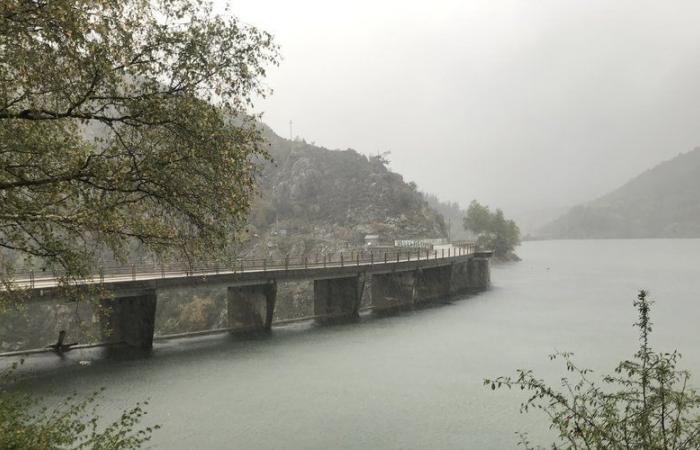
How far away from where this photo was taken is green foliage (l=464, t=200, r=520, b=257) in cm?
16638

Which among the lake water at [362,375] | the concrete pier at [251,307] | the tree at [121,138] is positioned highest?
the tree at [121,138]

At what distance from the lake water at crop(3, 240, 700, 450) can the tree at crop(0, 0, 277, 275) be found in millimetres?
14284

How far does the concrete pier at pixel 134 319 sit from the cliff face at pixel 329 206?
59018 millimetres

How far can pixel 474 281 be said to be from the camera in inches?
3593

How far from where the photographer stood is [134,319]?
42.0 metres

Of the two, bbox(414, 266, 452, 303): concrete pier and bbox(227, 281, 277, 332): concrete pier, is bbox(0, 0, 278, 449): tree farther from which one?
bbox(414, 266, 452, 303): concrete pier

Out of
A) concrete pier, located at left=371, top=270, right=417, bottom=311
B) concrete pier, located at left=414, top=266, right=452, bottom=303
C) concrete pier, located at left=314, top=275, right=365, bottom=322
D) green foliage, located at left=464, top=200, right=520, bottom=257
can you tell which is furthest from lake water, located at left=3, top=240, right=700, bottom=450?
green foliage, located at left=464, top=200, right=520, bottom=257

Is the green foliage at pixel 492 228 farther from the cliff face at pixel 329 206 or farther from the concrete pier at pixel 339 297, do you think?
the concrete pier at pixel 339 297

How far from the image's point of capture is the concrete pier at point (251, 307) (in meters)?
50.9

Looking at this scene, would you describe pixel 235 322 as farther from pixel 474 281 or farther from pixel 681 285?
pixel 681 285

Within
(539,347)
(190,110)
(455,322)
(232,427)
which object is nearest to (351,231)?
(455,322)

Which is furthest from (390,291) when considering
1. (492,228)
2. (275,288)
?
(492,228)

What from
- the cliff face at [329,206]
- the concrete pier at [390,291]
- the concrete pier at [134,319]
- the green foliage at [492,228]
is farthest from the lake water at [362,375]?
the green foliage at [492,228]

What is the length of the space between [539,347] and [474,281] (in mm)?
46758
